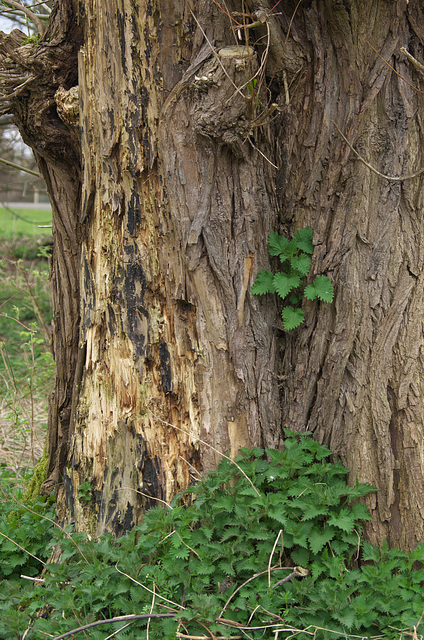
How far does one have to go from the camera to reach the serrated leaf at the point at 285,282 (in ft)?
8.28

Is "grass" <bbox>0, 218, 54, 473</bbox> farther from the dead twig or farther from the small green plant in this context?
the dead twig

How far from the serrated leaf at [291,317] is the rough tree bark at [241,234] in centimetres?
10

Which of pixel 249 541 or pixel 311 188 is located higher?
pixel 311 188

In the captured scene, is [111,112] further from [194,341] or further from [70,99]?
[194,341]

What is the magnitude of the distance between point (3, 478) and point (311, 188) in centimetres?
318

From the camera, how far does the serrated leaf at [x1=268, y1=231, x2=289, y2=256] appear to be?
2600 millimetres

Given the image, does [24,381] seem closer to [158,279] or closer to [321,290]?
[158,279]

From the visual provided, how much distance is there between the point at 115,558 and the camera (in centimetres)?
246

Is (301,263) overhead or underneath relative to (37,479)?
overhead

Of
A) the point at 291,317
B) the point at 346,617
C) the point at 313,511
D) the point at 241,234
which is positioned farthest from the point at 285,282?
the point at 346,617

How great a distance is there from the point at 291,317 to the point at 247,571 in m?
1.22

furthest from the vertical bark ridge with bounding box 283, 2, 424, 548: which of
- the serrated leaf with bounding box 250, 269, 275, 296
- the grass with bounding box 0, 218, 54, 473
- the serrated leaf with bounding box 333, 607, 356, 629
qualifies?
the grass with bounding box 0, 218, 54, 473

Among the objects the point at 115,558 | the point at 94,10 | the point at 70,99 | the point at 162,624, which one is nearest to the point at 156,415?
the point at 115,558

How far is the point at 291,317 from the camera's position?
102 inches
